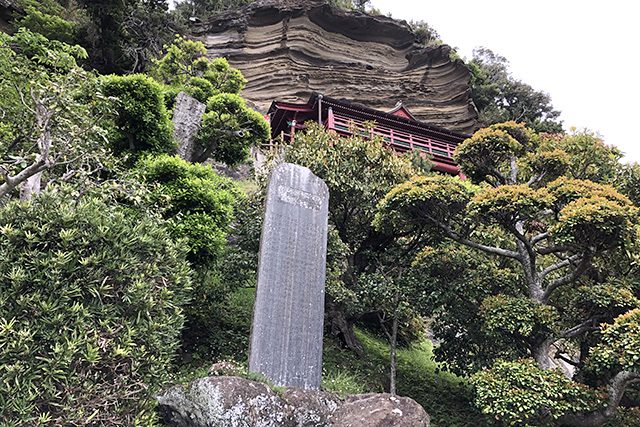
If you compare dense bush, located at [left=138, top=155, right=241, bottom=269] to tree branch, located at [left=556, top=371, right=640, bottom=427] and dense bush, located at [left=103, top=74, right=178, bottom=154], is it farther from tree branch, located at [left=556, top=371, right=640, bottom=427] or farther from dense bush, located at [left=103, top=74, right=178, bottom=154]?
tree branch, located at [left=556, top=371, right=640, bottom=427]

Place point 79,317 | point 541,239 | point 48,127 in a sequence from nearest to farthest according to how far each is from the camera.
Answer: point 79,317
point 48,127
point 541,239

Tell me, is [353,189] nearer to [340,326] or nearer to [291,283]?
[340,326]

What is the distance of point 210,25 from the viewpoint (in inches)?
1177

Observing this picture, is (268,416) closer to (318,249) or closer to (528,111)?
(318,249)

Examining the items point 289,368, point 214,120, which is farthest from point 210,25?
point 289,368

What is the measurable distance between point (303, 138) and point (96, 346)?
7.34 meters

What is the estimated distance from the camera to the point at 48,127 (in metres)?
5.07

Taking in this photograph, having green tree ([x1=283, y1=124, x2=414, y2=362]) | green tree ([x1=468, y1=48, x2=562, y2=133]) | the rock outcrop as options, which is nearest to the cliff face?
green tree ([x1=468, y1=48, x2=562, y2=133])

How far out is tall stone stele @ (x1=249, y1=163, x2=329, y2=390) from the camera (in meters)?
5.04

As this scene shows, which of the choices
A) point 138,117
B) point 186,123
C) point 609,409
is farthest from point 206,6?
point 609,409

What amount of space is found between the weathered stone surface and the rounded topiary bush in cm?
579

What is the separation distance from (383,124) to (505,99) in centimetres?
1454

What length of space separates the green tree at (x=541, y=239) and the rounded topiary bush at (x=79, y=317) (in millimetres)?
3980

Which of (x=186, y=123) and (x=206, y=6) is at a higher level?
(x=206, y=6)
